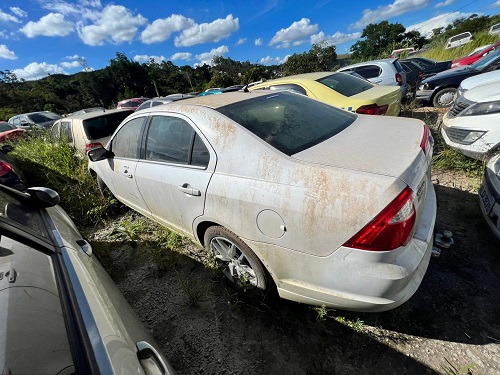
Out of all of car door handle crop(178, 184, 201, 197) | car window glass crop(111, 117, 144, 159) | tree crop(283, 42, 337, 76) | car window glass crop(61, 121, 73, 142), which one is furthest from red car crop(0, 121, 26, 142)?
tree crop(283, 42, 337, 76)

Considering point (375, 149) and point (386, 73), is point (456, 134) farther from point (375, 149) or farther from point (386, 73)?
point (386, 73)

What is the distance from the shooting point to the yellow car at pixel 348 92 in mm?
3745

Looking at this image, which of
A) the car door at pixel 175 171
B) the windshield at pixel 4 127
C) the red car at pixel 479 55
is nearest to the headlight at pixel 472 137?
the car door at pixel 175 171

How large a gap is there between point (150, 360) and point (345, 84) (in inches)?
189

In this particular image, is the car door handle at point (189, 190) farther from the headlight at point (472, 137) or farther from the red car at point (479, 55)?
the red car at point (479, 55)

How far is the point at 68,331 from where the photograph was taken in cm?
91

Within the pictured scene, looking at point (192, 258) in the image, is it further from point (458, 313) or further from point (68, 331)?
point (458, 313)

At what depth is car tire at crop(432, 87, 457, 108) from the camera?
6688 mm

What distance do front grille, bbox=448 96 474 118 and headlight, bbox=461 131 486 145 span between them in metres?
0.50

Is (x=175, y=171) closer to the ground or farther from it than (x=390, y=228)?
farther from it

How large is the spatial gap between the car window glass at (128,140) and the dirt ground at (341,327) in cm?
149

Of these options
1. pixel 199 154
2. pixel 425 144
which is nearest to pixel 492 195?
pixel 425 144

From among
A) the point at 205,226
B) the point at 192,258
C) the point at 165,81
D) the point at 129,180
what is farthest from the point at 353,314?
the point at 165,81

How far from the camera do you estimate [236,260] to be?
2.09 meters
